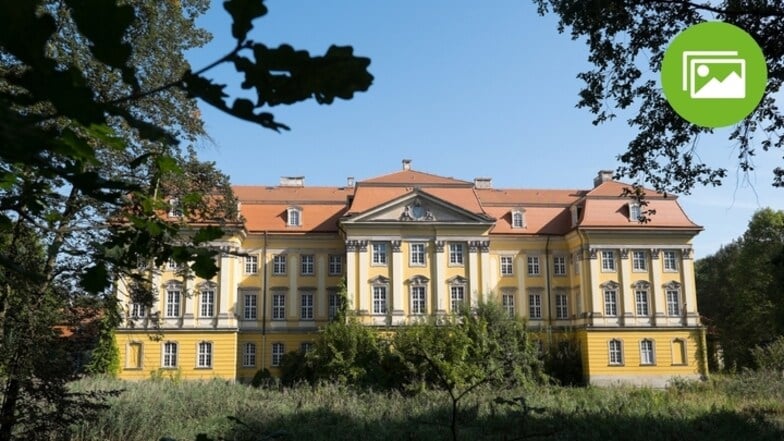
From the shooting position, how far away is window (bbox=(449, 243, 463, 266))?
35344 mm

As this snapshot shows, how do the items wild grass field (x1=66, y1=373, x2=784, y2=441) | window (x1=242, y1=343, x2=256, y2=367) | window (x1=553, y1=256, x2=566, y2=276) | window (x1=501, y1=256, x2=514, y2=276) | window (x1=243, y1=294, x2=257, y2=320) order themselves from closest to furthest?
wild grass field (x1=66, y1=373, x2=784, y2=441), window (x1=242, y1=343, x2=256, y2=367), window (x1=243, y1=294, x2=257, y2=320), window (x1=501, y1=256, x2=514, y2=276), window (x1=553, y1=256, x2=566, y2=276)

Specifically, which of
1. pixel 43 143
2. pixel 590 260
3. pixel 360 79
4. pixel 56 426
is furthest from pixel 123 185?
pixel 590 260

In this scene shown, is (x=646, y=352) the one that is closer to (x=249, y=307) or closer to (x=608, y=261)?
(x=608, y=261)

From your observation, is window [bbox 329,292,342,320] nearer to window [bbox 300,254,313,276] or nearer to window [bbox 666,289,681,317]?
window [bbox 300,254,313,276]

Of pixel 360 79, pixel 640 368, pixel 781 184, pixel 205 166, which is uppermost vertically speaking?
pixel 205 166

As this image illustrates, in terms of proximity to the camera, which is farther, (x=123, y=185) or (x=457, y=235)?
(x=457, y=235)

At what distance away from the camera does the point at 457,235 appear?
35312mm

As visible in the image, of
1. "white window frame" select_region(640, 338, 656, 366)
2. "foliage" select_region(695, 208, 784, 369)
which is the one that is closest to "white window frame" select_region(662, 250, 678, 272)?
"white window frame" select_region(640, 338, 656, 366)

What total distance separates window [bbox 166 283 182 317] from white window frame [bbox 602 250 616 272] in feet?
73.4

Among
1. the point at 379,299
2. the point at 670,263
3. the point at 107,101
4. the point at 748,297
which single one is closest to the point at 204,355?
the point at 379,299

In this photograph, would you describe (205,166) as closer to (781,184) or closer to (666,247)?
(781,184)

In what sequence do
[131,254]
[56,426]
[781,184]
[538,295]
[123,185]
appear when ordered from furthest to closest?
[538,295], [781,184], [56,426], [131,254], [123,185]

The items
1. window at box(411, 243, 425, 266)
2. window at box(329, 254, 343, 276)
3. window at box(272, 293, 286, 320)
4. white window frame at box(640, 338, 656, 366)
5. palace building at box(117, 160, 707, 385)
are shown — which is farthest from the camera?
window at box(329, 254, 343, 276)

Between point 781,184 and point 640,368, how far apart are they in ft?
88.4
